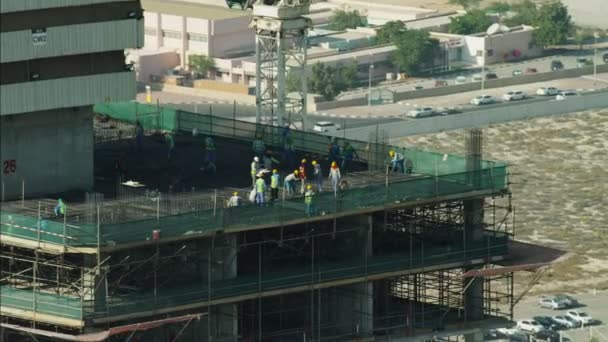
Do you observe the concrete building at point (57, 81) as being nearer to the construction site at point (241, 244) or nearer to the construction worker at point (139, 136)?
the construction site at point (241, 244)

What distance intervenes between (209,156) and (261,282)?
1297cm

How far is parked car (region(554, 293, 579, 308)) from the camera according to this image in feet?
642

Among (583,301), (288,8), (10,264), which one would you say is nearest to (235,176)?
(10,264)

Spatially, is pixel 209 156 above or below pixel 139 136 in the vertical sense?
below

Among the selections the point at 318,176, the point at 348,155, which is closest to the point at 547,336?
the point at 348,155

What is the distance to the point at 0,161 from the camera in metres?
124

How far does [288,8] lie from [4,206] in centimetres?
6560

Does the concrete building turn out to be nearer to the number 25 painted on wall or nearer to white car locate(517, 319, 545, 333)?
the number 25 painted on wall

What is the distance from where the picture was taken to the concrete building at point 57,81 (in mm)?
121625

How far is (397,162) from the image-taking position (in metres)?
134

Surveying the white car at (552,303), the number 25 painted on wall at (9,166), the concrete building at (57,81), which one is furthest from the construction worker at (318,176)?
the white car at (552,303)

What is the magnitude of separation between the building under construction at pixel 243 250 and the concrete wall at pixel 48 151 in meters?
1.27

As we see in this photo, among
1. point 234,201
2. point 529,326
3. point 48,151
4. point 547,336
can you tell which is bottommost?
point 547,336

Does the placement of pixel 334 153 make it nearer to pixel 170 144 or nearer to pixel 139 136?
pixel 170 144
